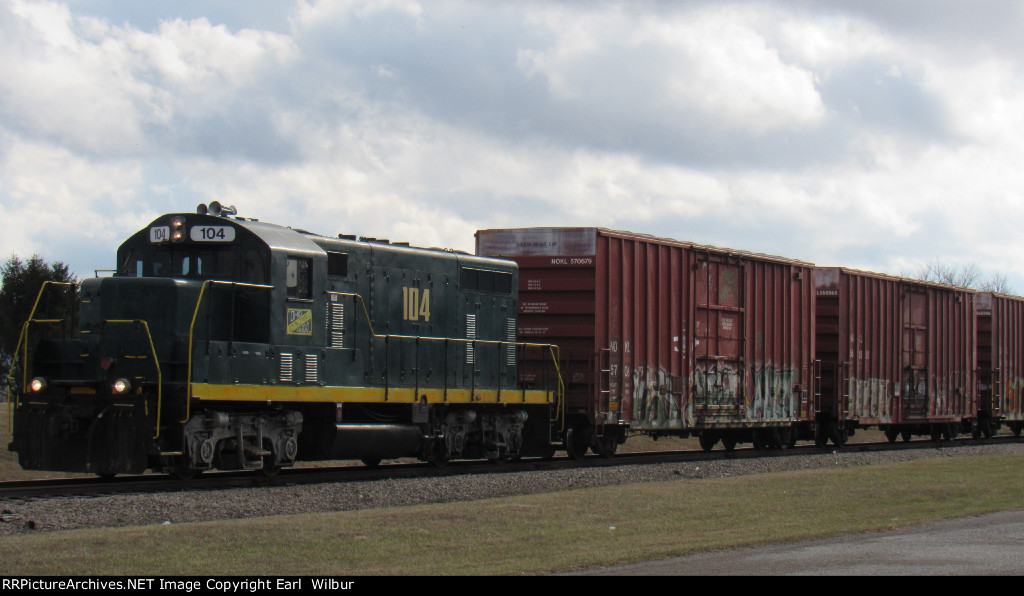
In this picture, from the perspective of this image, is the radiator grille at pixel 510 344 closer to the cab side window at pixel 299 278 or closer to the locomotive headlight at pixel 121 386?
the cab side window at pixel 299 278

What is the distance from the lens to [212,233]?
16.0 meters

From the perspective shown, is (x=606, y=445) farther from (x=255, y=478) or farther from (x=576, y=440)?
(x=255, y=478)

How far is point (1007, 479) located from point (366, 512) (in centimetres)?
1060

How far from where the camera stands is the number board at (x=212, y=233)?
52.3ft

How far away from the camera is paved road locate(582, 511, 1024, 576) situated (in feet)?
28.9

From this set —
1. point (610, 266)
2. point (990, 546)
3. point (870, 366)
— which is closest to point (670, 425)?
point (610, 266)

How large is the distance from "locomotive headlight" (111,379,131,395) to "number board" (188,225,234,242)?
2420 mm

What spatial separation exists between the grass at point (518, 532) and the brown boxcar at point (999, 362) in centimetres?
1929

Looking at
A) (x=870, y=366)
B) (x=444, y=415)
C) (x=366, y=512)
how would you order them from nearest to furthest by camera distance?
(x=366, y=512)
(x=444, y=415)
(x=870, y=366)

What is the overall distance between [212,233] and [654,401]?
32.9 ft

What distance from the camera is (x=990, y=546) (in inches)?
404

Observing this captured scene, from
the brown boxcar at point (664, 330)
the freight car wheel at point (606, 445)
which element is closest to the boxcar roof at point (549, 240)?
the brown boxcar at point (664, 330)

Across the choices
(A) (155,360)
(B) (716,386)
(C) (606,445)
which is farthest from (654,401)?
(A) (155,360)
